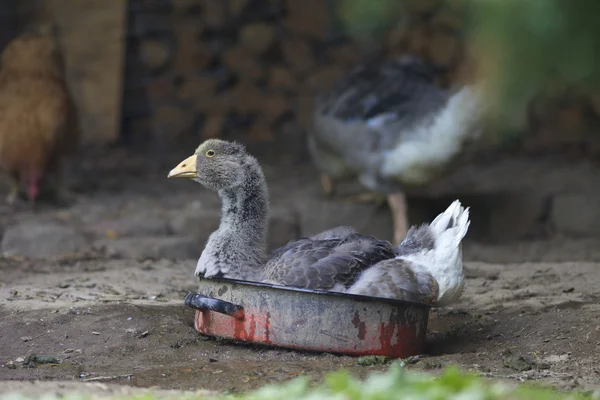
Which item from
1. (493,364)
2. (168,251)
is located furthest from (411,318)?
(168,251)

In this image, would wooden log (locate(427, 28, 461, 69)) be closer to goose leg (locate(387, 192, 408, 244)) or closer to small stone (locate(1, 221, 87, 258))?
goose leg (locate(387, 192, 408, 244))

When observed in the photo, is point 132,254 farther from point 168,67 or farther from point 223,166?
point 168,67

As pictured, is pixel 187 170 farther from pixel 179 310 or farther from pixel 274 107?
pixel 274 107

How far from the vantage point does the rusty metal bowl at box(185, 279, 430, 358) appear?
3562 millimetres

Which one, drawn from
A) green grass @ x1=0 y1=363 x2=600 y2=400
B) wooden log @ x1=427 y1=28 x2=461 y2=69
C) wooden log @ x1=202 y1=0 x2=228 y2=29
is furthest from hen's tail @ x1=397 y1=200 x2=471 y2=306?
wooden log @ x1=202 y1=0 x2=228 y2=29

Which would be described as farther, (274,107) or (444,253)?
(274,107)

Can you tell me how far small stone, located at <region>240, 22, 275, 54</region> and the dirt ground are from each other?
2.84 meters

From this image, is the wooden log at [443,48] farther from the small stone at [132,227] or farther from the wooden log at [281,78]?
the small stone at [132,227]

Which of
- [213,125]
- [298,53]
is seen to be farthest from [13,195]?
[298,53]

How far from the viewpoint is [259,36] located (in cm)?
930

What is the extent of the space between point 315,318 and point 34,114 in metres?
4.00

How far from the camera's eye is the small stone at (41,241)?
5.83 metres

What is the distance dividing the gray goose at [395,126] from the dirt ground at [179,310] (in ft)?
1.68

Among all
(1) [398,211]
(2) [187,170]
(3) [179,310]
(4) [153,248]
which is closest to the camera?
(2) [187,170]
